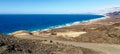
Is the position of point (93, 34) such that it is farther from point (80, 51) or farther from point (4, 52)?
point (4, 52)

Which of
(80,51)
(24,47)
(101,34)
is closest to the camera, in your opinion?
(24,47)

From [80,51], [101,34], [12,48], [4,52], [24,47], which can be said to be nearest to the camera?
[4,52]

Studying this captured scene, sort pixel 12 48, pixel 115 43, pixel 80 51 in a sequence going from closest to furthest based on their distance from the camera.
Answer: pixel 12 48, pixel 80 51, pixel 115 43

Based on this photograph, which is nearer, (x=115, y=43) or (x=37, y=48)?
(x=37, y=48)

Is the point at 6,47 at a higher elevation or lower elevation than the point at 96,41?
higher

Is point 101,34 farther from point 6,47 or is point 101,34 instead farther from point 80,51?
point 6,47

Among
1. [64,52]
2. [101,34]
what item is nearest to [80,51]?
[64,52]

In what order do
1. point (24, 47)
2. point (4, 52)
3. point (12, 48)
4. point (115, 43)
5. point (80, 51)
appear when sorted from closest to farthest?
1. point (4, 52)
2. point (12, 48)
3. point (24, 47)
4. point (80, 51)
5. point (115, 43)

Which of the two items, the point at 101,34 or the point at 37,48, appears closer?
the point at 37,48

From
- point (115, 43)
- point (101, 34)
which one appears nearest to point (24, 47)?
point (115, 43)
